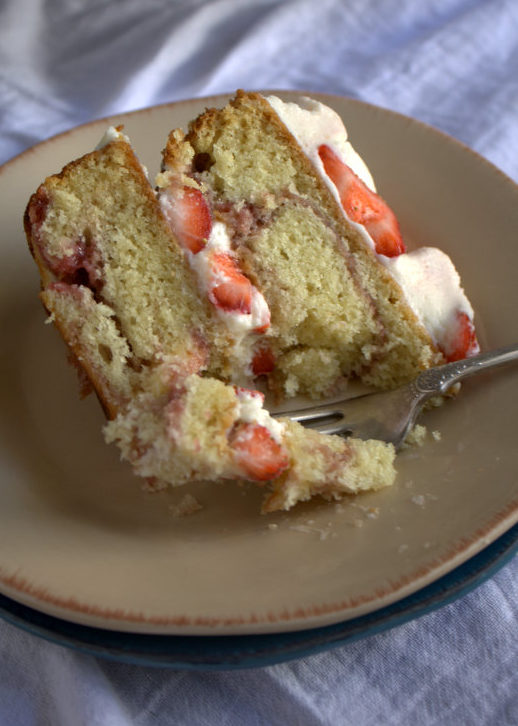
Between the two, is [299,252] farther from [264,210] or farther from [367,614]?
[367,614]

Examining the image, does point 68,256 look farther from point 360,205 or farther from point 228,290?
point 360,205

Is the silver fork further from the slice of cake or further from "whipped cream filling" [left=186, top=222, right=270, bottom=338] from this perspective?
"whipped cream filling" [left=186, top=222, right=270, bottom=338]

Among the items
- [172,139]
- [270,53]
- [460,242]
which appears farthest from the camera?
[270,53]

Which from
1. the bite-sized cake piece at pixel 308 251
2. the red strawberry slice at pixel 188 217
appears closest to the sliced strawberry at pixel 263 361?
the bite-sized cake piece at pixel 308 251

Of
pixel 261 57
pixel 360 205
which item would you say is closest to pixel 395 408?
pixel 360 205

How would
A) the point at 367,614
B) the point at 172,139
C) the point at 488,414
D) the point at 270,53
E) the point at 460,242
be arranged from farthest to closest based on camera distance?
the point at 270,53 → the point at 460,242 → the point at 172,139 → the point at 488,414 → the point at 367,614

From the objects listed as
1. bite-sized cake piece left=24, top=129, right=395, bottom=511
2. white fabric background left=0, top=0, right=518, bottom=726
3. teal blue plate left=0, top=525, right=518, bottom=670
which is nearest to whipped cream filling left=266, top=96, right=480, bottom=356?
bite-sized cake piece left=24, top=129, right=395, bottom=511

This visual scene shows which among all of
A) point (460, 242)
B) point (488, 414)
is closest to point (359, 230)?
point (460, 242)
